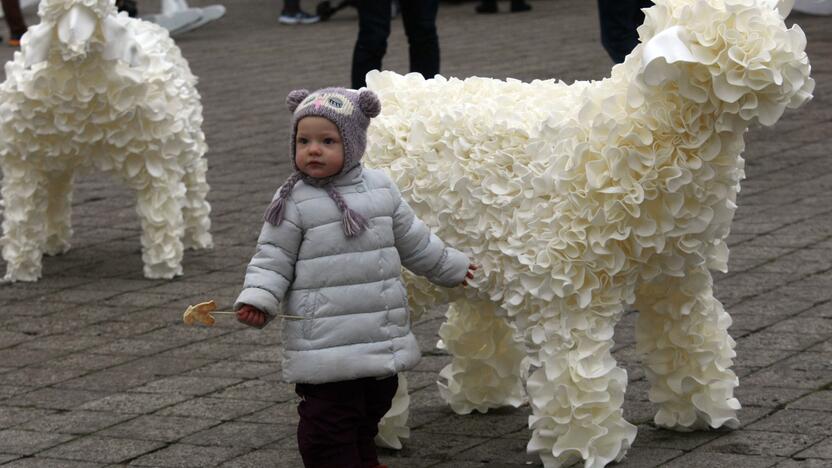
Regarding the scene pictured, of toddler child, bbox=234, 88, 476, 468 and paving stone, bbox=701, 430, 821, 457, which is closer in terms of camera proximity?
toddler child, bbox=234, 88, 476, 468

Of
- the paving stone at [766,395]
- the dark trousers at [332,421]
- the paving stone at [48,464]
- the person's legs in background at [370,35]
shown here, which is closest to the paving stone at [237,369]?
the paving stone at [48,464]

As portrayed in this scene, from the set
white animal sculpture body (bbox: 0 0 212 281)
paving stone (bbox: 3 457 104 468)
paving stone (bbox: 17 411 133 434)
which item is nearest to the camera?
paving stone (bbox: 3 457 104 468)

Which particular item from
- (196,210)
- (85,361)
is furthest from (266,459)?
(196,210)

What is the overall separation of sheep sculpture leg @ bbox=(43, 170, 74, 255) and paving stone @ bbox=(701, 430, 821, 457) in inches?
161

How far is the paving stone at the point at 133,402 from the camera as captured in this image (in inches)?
210

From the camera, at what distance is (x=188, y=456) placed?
15.7ft

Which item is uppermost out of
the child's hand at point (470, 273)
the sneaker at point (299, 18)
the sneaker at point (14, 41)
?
the child's hand at point (470, 273)

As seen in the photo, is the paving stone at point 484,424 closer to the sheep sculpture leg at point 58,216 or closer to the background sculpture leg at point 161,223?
the background sculpture leg at point 161,223

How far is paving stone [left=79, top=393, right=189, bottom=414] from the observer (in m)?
5.32

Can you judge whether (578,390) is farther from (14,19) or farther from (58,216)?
(14,19)

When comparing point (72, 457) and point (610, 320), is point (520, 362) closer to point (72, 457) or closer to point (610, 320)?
point (610, 320)

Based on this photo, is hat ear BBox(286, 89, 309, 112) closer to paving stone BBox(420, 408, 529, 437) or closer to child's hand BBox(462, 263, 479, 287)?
child's hand BBox(462, 263, 479, 287)

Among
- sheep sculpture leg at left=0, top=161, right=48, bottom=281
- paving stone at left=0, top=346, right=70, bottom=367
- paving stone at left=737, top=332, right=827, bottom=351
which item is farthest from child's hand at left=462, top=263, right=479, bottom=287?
sheep sculpture leg at left=0, top=161, right=48, bottom=281

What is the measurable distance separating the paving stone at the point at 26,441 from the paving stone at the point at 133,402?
30cm
